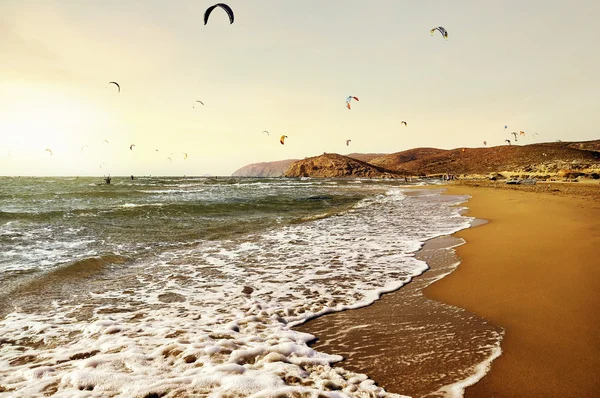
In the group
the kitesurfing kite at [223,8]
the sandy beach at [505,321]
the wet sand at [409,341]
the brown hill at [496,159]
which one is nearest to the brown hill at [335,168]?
the brown hill at [496,159]

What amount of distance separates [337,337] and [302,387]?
3.38 ft

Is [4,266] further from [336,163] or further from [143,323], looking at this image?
[336,163]

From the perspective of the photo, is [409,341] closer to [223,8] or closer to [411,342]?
[411,342]

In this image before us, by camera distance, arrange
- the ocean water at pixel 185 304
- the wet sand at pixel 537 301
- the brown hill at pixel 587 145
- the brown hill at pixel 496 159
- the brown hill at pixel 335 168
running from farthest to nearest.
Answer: the brown hill at pixel 335 168 → the brown hill at pixel 587 145 → the brown hill at pixel 496 159 → the ocean water at pixel 185 304 → the wet sand at pixel 537 301

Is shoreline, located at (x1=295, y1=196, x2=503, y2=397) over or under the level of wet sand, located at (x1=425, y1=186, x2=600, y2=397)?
under

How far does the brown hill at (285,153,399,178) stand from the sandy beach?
378 feet

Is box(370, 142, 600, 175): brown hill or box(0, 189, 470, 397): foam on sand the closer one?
box(0, 189, 470, 397): foam on sand

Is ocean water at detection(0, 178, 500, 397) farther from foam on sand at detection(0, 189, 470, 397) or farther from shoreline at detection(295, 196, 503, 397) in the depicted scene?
shoreline at detection(295, 196, 503, 397)

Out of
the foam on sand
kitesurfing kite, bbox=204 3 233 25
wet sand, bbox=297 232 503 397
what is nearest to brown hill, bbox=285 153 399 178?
kitesurfing kite, bbox=204 3 233 25

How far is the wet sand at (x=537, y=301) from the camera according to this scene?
2672 millimetres

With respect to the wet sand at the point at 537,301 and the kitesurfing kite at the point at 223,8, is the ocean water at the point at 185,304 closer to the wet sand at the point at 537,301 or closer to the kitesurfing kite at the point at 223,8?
the wet sand at the point at 537,301

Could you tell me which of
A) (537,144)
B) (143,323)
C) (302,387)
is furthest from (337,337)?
(537,144)

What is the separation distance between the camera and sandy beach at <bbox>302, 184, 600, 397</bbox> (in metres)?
2.72

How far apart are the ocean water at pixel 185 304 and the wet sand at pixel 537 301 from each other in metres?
1.07
